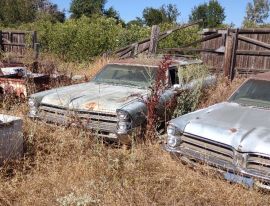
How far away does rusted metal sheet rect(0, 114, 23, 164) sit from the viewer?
513 centimetres

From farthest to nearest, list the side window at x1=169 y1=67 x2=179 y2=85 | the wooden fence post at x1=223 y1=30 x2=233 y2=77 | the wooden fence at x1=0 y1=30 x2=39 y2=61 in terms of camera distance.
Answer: the wooden fence at x1=0 y1=30 x2=39 y2=61, the wooden fence post at x1=223 y1=30 x2=233 y2=77, the side window at x1=169 y1=67 x2=179 y2=85

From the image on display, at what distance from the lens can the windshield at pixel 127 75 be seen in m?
7.22

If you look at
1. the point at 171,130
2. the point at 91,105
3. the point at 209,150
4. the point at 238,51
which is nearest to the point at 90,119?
the point at 91,105

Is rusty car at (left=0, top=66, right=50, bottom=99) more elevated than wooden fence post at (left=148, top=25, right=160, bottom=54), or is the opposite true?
wooden fence post at (left=148, top=25, right=160, bottom=54)

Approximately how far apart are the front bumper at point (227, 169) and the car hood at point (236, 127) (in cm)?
24

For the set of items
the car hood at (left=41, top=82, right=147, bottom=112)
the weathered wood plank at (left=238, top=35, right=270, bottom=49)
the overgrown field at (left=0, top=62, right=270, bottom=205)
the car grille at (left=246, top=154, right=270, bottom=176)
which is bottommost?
the overgrown field at (left=0, top=62, right=270, bottom=205)

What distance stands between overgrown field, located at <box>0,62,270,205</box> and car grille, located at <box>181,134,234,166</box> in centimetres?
16

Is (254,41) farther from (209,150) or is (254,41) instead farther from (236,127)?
(209,150)

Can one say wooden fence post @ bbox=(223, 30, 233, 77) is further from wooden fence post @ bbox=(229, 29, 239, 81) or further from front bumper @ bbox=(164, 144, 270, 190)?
front bumper @ bbox=(164, 144, 270, 190)

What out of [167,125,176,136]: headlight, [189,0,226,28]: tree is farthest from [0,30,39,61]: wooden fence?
[189,0,226,28]: tree

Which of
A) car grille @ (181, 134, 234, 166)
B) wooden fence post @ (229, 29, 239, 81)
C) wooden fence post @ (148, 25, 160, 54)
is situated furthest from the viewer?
wooden fence post @ (148, 25, 160, 54)

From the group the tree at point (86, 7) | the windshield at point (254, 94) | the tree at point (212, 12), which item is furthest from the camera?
the tree at point (212, 12)

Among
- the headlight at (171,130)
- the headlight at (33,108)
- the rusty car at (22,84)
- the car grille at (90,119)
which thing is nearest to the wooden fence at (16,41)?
the rusty car at (22,84)

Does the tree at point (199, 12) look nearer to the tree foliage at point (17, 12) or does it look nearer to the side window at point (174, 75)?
the tree foliage at point (17, 12)
